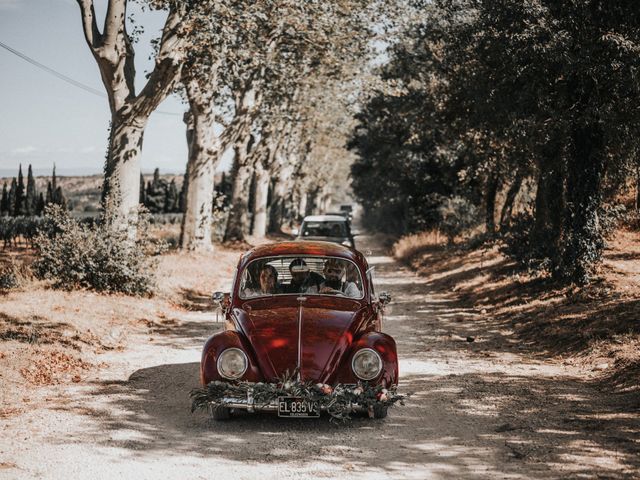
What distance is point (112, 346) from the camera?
1177cm

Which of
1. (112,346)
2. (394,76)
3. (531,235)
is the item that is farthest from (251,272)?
(394,76)

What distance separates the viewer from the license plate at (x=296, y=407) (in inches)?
270

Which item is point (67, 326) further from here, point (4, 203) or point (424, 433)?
point (4, 203)

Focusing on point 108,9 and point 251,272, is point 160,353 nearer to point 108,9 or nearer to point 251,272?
point 251,272

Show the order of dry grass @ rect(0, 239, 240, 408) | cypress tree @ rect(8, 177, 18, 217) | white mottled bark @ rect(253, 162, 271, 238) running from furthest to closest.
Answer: cypress tree @ rect(8, 177, 18, 217) → white mottled bark @ rect(253, 162, 271, 238) → dry grass @ rect(0, 239, 240, 408)

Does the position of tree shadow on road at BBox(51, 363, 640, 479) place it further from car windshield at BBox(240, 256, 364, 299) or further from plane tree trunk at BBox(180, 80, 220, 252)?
plane tree trunk at BBox(180, 80, 220, 252)

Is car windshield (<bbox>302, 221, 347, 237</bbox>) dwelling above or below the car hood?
above

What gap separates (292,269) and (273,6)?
37.0ft

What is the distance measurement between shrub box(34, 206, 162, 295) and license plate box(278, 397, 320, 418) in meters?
9.10

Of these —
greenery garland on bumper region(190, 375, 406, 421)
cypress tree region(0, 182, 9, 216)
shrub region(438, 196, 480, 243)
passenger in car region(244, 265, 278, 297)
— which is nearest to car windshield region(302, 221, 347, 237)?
shrub region(438, 196, 480, 243)

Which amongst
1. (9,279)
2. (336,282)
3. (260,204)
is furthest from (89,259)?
(260,204)

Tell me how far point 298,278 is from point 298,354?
176 centimetres

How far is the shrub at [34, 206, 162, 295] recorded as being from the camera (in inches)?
590

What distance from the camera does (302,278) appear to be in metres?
8.93
